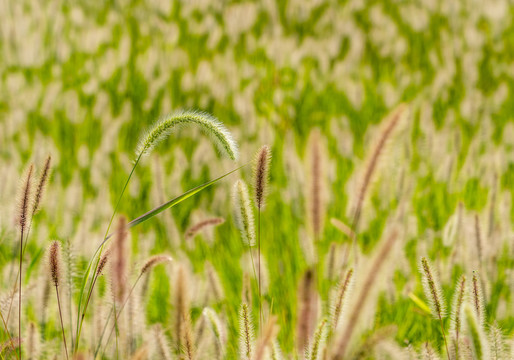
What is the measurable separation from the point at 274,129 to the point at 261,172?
1.32m

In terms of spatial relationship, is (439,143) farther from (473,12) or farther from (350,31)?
(473,12)

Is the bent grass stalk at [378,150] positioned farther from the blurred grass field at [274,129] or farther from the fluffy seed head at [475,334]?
the fluffy seed head at [475,334]

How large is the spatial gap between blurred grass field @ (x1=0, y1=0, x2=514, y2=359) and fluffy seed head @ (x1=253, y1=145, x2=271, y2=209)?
0.20 feet

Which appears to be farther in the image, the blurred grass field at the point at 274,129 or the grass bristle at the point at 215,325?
the blurred grass field at the point at 274,129

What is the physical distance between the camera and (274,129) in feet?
7.20

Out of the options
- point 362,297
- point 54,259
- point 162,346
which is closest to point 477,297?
point 362,297

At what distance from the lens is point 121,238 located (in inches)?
31.8

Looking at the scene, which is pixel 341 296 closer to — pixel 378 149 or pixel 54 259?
pixel 378 149

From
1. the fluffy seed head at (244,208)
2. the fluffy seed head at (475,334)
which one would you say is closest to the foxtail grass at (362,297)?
the fluffy seed head at (475,334)

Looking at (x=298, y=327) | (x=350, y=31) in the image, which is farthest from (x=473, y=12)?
(x=298, y=327)

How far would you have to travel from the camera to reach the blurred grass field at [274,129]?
1.30m

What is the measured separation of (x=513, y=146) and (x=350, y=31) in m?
1.28

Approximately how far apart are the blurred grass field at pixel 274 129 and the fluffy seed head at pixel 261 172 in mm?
61

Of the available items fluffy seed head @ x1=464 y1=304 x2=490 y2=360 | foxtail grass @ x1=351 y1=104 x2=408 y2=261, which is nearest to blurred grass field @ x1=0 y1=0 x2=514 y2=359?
foxtail grass @ x1=351 y1=104 x2=408 y2=261
